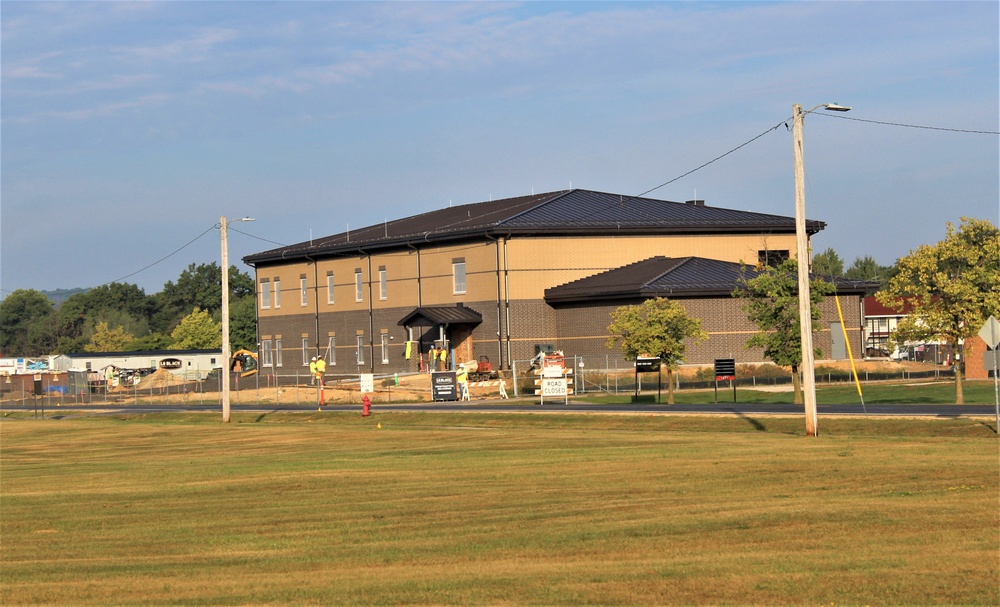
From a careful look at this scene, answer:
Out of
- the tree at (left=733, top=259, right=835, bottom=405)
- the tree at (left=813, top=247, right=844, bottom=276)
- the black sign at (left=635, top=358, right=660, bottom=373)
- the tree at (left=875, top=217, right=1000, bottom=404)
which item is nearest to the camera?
the tree at (left=875, top=217, right=1000, bottom=404)

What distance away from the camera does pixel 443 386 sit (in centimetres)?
5725

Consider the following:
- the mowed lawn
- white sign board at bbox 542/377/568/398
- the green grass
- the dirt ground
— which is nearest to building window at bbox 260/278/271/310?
the dirt ground

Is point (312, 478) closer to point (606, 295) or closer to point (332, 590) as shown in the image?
point (332, 590)

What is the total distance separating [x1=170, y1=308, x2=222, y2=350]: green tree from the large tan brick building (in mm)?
77427

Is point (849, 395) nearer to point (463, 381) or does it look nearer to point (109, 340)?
point (463, 381)

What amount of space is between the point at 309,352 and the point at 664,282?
32.8m

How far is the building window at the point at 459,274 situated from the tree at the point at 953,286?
115 ft

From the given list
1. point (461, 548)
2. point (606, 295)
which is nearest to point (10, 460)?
point (461, 548)

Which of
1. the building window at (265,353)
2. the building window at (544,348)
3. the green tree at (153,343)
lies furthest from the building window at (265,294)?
the green tree at (153,343)

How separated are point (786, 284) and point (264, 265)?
55.8 m

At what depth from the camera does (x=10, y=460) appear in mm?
33656

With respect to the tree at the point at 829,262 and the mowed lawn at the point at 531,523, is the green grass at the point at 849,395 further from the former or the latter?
the tree at the point at 829,262

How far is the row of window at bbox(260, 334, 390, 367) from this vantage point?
8244 cm

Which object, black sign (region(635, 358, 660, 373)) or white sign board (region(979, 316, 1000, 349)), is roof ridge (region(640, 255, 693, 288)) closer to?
black sign (region(635, 358, 660, 373))
